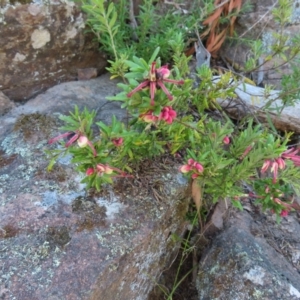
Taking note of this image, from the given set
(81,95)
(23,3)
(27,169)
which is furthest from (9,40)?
(27,169)

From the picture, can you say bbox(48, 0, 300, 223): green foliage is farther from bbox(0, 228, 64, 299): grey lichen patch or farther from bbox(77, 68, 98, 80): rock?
bbox(77, 68, 98, 80): rock

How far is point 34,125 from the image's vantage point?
6.46 feet

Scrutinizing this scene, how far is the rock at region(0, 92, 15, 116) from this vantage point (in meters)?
2.09

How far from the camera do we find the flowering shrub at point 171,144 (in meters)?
1.24

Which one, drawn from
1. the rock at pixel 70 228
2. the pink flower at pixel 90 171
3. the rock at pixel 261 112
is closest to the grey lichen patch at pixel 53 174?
the rock at pixel 70 228

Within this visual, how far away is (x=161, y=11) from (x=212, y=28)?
0.34 metres

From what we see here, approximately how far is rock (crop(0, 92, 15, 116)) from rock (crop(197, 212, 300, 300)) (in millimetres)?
1212

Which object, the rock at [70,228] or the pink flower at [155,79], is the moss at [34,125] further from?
the pink flower at [155,79]

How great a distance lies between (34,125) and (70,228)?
634 mm

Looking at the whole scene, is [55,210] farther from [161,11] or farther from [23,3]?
[161,11]

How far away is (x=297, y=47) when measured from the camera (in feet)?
6.59

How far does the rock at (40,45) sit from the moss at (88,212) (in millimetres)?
841

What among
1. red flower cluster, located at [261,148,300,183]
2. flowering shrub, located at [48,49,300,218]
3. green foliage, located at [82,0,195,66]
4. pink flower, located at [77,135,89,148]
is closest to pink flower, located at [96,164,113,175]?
flowering shrub, located at [48,49,300,218]

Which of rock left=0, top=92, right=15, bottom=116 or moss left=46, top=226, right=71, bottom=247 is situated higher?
rock left=0, top=92, right=15, bottom=116
